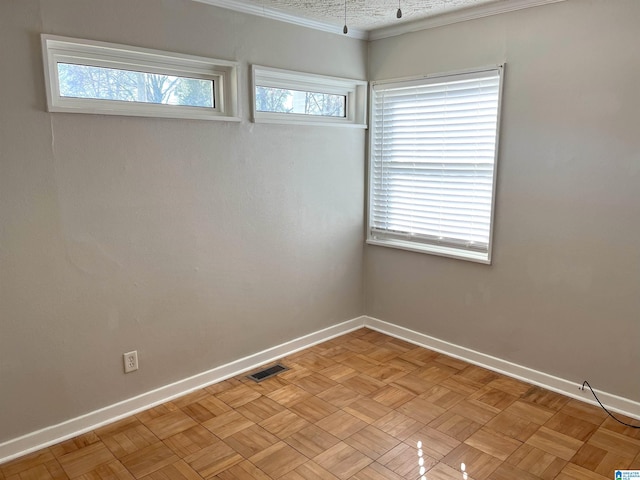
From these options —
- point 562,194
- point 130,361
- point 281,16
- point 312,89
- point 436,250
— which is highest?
point 281,16

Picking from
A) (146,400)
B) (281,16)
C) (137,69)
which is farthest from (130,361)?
(281,16)

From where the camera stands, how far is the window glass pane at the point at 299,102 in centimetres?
306

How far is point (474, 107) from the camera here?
3027 mm

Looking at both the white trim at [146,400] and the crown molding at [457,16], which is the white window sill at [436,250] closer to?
the white trim at [146,400]

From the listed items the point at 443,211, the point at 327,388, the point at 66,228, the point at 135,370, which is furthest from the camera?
the point at 443,211

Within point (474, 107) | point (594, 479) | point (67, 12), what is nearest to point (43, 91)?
point (67, 12)

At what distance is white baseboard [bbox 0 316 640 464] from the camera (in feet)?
7.70

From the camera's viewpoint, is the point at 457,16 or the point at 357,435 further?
the point at 457,16

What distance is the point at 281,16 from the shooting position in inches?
117

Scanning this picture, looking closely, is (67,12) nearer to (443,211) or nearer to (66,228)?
(66,228)

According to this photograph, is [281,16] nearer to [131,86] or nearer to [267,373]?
[131,86]

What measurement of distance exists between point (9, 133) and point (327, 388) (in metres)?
2.18

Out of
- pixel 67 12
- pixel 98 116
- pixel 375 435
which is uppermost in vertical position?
pixel 67 12

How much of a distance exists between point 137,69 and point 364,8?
1408 millimetres
